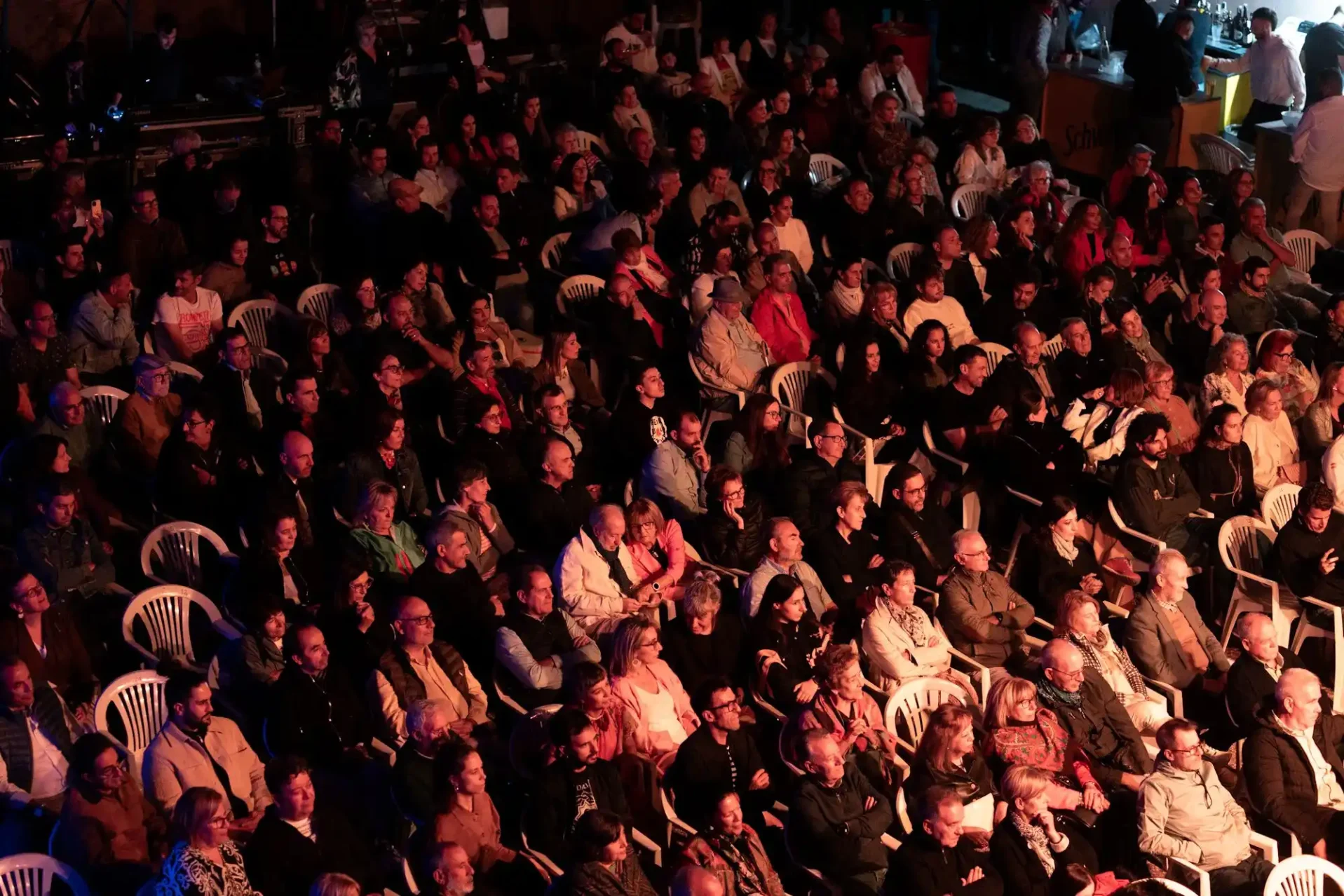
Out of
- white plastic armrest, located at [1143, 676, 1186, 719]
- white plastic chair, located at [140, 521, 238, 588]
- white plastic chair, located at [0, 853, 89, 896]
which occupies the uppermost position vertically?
white plastic chair, located at [0, 853, 89, 896]

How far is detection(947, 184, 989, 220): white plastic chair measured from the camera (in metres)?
10.3

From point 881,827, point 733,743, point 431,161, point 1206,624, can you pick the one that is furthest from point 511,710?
point 431,161

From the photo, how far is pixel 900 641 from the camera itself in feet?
20.6

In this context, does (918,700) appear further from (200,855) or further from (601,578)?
(200,855)

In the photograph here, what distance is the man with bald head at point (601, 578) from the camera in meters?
6.33

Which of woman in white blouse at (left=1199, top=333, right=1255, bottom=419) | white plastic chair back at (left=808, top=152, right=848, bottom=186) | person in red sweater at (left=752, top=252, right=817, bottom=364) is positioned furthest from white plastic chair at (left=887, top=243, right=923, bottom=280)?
woman in white blouse at (left=1199, top=333, right=1255, bottom=419)

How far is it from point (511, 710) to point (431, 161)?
4.26 meters

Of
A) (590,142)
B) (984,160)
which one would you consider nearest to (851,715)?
(590,142)

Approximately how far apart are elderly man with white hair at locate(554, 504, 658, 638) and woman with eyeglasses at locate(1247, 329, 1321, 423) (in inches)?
134

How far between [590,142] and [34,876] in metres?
6.60

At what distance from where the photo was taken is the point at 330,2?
11.7 meters

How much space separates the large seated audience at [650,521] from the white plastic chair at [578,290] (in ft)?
0.10

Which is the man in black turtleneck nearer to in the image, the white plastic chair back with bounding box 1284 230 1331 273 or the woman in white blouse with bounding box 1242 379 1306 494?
the woman in white blouse with bounding box 1242 379 1306 494

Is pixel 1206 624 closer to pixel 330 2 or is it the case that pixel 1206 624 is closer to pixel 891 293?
pixel 891 293
